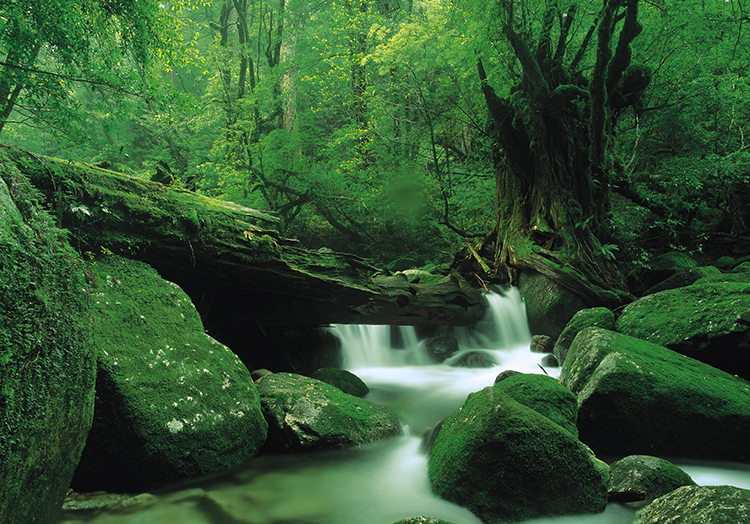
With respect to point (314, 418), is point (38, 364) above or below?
above

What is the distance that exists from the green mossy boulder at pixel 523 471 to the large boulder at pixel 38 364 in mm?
2580

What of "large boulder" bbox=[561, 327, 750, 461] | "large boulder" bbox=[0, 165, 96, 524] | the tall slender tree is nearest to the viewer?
"large boulder" bbox=[0, 165, 96, 524]

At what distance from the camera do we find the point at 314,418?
4195 millimetres

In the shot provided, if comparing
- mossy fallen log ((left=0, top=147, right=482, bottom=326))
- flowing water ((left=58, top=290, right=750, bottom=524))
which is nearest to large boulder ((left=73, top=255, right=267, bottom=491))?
flowing water ((left=58, top=290, right=750, bottom=524))

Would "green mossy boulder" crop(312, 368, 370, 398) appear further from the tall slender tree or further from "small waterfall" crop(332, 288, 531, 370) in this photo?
the tall slender tree

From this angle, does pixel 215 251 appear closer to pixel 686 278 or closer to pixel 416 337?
pixel 416 337

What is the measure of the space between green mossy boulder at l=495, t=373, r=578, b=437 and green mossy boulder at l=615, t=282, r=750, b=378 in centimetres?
210

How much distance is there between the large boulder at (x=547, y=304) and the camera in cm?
818

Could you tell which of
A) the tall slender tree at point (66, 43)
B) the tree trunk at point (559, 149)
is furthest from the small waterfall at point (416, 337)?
the tall slender tree at point (66, 43)

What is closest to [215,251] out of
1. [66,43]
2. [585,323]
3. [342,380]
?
[342,380]

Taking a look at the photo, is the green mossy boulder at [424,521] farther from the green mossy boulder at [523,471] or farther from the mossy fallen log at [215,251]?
the mossy fallen log at [215,251]

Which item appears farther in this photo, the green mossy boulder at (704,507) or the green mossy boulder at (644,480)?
the green mossy boulder at (644,480)

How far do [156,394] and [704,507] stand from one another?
3696 millimetres

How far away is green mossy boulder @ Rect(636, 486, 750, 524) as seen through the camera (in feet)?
7.28
